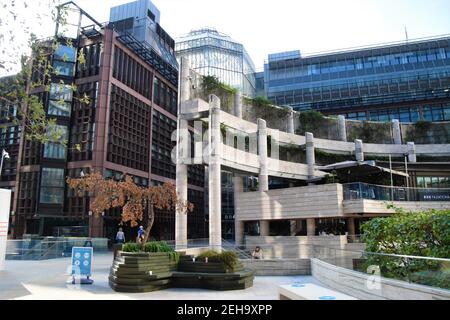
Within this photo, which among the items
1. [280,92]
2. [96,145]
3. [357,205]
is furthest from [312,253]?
[280,92]

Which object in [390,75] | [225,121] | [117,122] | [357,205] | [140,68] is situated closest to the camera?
[357,205]

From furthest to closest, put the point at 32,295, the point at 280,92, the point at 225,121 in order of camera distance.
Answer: the point at 280,92 < the point at 225,121 < the point at 32,295

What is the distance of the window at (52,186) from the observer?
3938 cm

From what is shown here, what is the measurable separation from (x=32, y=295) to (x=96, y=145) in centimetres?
2954

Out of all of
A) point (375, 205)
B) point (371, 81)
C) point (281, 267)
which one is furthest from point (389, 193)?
point (371, 81)

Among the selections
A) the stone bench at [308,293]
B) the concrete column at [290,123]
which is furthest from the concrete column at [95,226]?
the stone bench at [308,293]

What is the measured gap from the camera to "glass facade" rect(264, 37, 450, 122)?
202 ft

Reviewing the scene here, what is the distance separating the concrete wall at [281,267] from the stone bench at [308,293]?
1063cm

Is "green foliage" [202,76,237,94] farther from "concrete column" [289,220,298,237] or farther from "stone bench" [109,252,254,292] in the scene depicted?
"stone bench" [109,252,254,292]

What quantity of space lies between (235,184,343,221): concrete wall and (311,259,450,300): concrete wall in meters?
14.8

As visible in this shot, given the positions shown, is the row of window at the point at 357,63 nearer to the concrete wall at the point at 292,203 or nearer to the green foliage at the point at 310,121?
the green foliage at the point at 310,121

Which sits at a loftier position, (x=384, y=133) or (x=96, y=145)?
(x=384, y=133)

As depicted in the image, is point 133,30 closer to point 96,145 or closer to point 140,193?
point 96,145
